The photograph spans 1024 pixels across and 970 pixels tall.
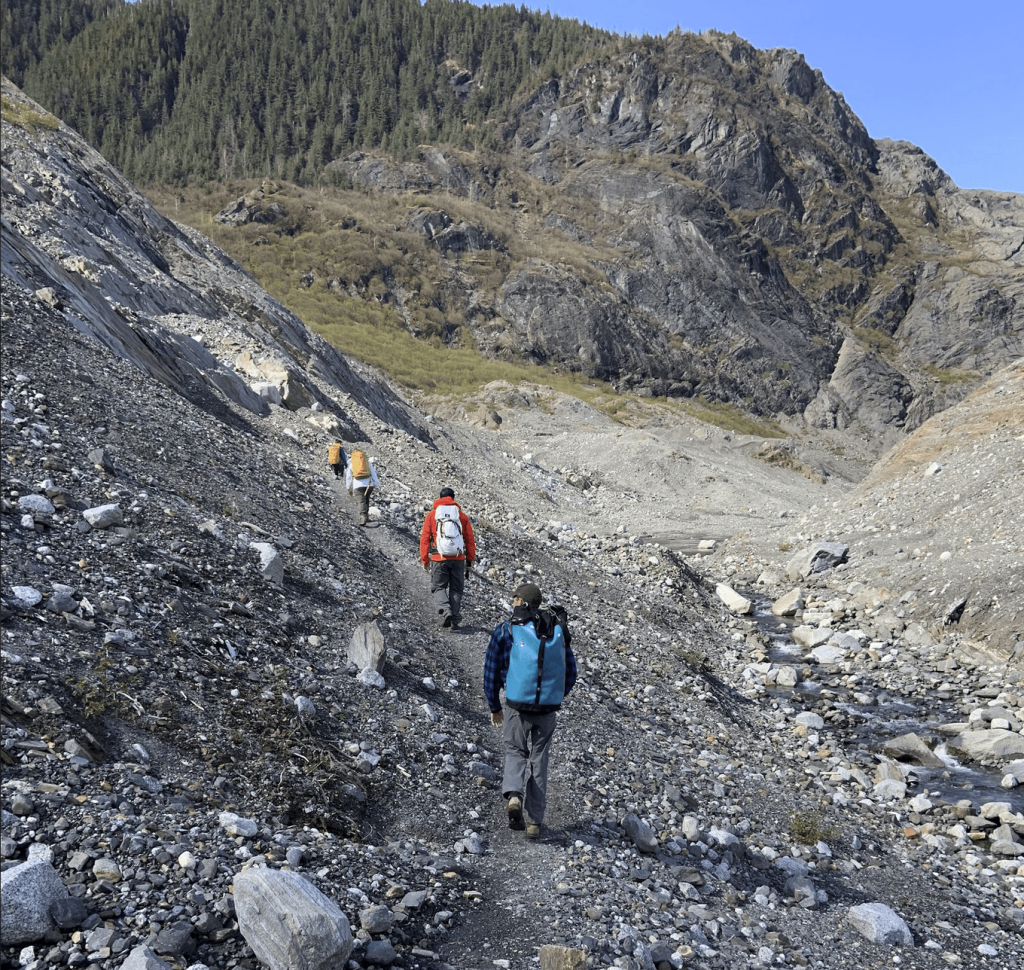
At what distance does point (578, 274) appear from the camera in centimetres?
9781

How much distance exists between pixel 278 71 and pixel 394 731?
155980 mm

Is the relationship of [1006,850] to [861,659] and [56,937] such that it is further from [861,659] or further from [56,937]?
[56,937]

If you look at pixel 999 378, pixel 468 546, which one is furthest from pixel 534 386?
pixel 468 546

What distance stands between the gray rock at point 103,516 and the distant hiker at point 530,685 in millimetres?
4333

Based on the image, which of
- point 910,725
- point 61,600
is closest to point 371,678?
point 61,600

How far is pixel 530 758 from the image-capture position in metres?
6.11

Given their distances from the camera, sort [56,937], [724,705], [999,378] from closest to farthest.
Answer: [56,937] < [724,705] < [999,378]

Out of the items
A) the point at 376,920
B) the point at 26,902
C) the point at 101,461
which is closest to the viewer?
the point at 26,902

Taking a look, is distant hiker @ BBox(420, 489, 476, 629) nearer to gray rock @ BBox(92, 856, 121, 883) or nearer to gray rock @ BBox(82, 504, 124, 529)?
gray rock @ BBox(82, 504, 124, 529)

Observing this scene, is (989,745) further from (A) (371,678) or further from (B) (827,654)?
(A) (371,678)

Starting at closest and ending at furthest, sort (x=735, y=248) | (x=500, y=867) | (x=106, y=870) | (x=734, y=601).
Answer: (x=106, y=870) < (x=500, y=867) < (x=734, y=601) < (x=735, y=248)

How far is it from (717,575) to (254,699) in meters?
18.7

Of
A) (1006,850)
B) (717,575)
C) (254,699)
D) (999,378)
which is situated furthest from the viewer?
(999,378)

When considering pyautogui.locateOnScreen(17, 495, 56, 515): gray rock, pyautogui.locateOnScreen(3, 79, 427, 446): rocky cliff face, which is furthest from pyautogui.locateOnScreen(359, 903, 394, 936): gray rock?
pyautogui.locateOnScreen(3, 79, 427, 446): rocky cliff face
